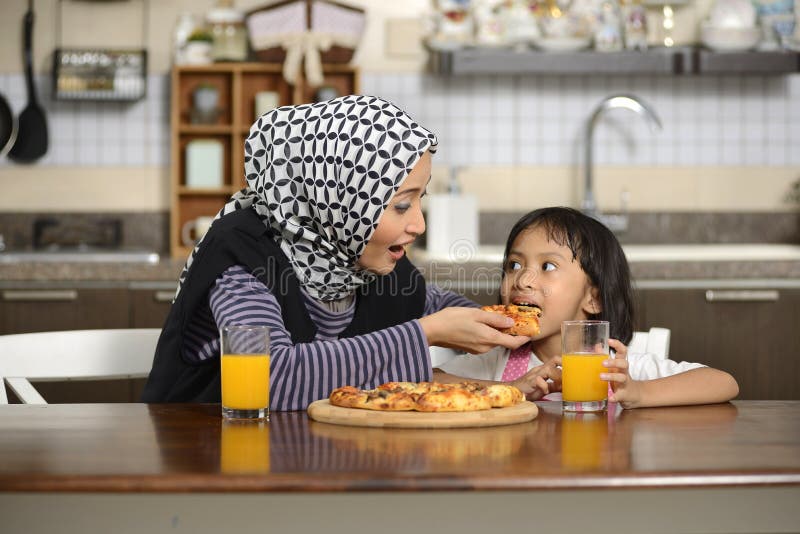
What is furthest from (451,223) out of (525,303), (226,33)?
(525,303)

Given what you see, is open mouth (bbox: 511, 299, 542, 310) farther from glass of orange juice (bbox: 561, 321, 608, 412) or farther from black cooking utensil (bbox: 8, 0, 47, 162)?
black cooking utensil (bbox: 8, 0, 47, 162)

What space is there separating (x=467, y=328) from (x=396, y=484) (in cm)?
57

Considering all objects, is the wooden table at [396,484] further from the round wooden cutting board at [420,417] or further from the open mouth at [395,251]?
the open mouth at [395,251]

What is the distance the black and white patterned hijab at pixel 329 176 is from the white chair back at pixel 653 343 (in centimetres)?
50

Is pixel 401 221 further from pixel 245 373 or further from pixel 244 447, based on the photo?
pixel 244 447

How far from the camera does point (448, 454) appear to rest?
3.36ft

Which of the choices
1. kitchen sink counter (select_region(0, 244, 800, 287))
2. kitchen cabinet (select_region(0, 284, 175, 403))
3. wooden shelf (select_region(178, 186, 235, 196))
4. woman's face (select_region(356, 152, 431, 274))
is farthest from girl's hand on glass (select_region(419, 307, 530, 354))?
wooden shelf (select_region(178, 186, 235, 196))

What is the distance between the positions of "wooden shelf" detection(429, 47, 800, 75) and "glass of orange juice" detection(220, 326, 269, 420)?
2252 mm

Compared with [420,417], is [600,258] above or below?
above

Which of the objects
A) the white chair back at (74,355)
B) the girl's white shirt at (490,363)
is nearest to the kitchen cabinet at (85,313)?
the white chair back at (74,355)

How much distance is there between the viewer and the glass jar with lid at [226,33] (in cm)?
342

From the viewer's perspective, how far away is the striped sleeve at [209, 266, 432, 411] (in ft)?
4.43

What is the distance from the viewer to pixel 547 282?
1.76 m

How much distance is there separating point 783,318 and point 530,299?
146 centimetres
